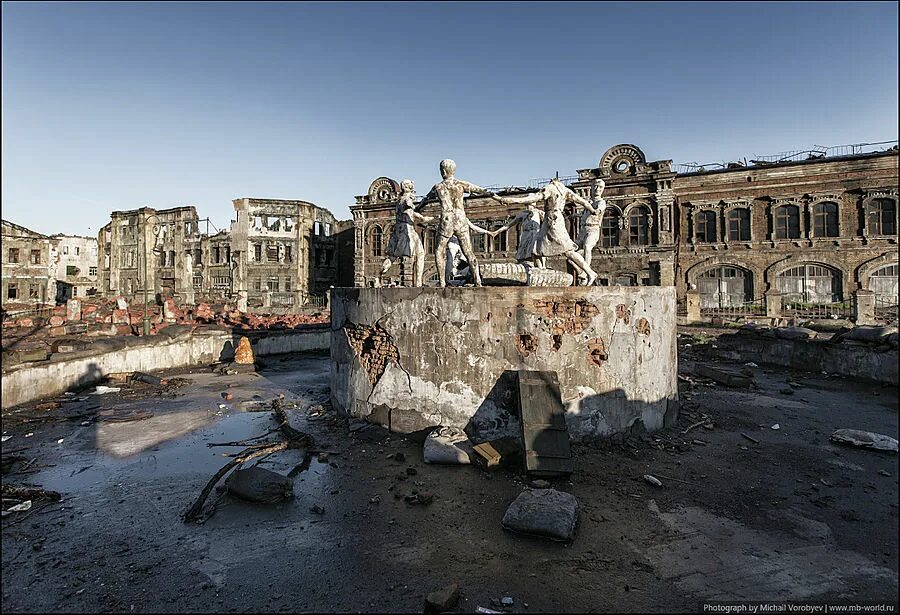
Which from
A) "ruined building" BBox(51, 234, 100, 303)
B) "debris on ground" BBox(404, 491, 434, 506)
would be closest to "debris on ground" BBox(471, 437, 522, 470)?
"debris on ground" BBox(404, 491, 434, 506)

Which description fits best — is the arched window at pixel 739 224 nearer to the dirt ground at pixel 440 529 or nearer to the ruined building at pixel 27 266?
the dirt ground at pixel 440 529

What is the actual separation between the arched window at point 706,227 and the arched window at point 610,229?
466 cm

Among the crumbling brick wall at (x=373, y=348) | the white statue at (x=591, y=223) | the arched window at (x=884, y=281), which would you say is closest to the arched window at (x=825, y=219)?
the arched window at (x=884, y=281)

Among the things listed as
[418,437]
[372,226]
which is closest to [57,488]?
[418,437]

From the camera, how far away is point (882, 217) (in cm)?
2300

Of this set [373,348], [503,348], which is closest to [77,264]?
[373,348]

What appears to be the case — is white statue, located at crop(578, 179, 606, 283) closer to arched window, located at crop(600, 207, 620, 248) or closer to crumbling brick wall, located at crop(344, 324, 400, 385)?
crumbling brick wall, located at crop(344, 324, 400, 385)

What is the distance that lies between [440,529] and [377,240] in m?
30.2

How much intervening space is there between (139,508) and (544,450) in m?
4.83

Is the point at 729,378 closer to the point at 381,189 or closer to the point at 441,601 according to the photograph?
the point at 441,601

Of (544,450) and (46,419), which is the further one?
(46,419)

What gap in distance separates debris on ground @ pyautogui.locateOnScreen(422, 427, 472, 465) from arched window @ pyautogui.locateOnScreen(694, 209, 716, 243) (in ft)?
84.5

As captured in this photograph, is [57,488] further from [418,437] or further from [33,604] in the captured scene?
[418,437]

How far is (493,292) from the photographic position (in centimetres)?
661
